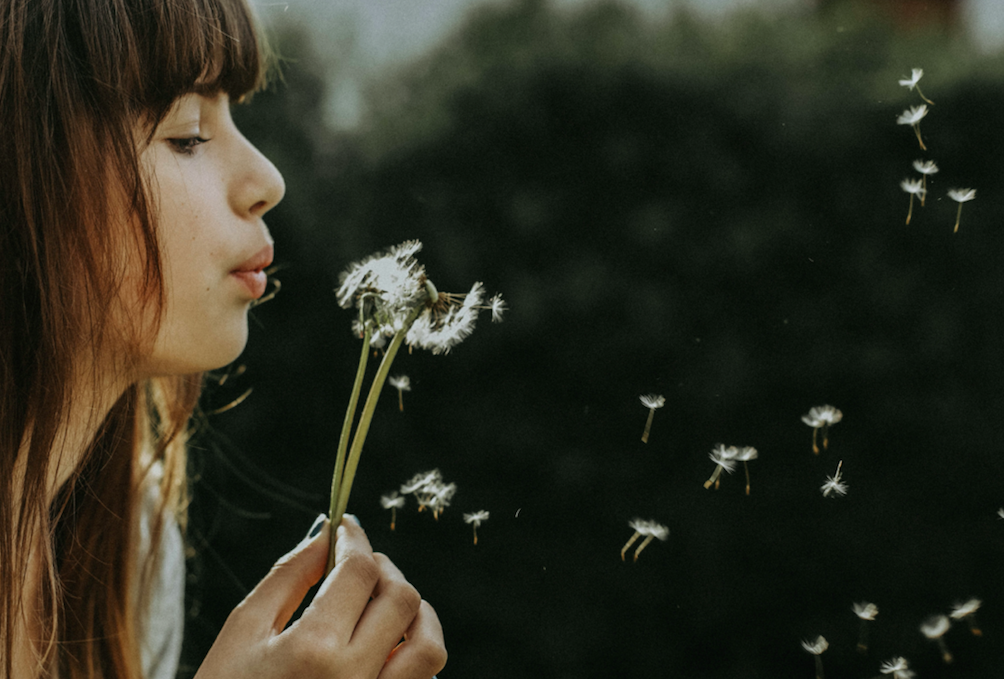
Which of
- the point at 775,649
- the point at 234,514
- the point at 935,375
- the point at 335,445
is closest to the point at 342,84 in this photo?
the point at 335,445

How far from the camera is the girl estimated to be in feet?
2.20

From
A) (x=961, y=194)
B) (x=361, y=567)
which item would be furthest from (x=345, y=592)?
(x=961, y=194)

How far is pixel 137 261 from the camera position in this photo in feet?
2.33

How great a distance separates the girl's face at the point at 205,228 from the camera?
2.36ft

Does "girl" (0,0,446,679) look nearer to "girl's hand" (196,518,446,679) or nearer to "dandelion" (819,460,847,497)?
"girl's hand" (196,518,446,679)

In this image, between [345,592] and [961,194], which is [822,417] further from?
[961,194]

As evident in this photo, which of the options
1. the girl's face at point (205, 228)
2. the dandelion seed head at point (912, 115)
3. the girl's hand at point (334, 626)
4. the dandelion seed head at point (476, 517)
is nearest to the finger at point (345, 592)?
the girl's hand at point (334, 626)

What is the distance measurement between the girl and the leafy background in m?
0.61

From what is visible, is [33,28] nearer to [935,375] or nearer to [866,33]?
[866,33]

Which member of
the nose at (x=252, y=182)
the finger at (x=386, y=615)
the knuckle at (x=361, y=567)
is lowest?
the finger at (x=386, y=615)

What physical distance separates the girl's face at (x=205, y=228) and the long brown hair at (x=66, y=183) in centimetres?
1

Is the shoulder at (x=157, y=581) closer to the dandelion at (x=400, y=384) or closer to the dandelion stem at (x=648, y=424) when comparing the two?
the dandelion at (x=400, y=384)

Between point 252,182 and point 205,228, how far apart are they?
66 millimetres

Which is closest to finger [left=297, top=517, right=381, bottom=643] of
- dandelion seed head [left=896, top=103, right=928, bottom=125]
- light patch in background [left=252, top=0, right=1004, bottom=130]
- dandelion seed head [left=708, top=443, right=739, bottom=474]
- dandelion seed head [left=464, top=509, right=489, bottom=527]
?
dandelion seed head [left=464, top=509, right=489, bottom=527]
